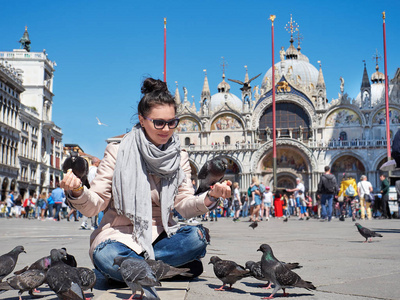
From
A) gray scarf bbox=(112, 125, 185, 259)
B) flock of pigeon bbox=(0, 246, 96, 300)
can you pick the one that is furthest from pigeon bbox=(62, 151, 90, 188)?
flock of pigeon bbox=(0, 246, 96, 300)

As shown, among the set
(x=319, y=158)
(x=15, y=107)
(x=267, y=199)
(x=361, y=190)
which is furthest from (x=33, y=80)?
(x=361, y=190)

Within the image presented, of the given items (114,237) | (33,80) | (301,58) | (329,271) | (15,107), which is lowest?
(329,271)

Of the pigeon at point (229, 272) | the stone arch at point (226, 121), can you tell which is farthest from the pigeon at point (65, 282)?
the stone arch at point (226, 121)

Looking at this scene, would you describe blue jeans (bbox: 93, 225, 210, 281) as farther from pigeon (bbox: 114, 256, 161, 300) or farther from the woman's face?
the woman's face

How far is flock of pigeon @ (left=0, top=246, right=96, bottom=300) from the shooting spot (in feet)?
6.86

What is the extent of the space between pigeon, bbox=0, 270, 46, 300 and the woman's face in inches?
39.6

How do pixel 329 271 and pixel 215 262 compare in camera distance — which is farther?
pixel 329 271

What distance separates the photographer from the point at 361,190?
13.9 meters

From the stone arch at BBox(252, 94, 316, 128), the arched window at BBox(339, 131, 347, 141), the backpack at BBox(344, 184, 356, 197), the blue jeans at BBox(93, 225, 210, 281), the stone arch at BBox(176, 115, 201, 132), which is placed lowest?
the blue jeans at BBox(93, 225, 210, 281)

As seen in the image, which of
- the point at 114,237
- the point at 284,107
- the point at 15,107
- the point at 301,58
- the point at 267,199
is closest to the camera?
the point at 114,237

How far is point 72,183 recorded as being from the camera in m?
2.52

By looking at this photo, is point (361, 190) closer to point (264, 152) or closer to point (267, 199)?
point (267, 199)

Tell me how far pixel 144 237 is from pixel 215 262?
17.5 inches

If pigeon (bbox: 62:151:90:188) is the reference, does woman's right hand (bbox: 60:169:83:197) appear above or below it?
below
